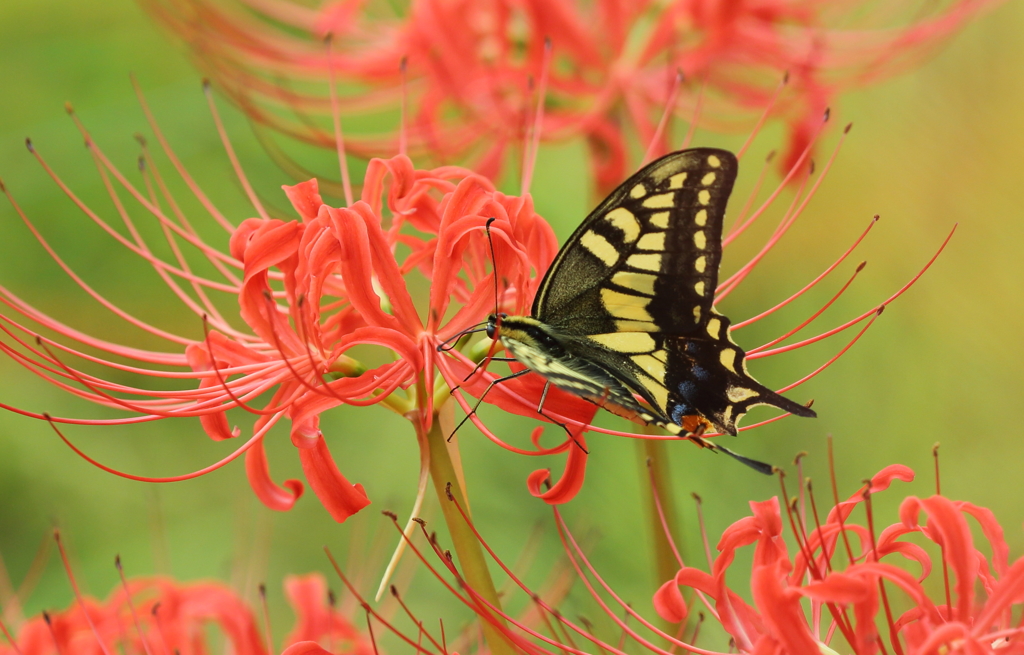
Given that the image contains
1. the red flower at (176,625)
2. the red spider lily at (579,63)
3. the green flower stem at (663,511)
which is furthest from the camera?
the red spider lily at (579,63)

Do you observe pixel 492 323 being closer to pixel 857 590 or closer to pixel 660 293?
pixel 660 293

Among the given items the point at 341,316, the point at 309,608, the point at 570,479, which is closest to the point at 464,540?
the point at 570,479

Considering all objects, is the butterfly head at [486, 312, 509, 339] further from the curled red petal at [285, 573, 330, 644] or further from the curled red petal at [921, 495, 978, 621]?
the curled red petal at [285, 573, 330, 644]

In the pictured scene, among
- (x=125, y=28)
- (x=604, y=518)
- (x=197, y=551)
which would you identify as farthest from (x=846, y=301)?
(x=125, y=28)

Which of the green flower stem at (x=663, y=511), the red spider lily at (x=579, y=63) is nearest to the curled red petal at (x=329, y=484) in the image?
the green flower stem at (x=663, y=511)

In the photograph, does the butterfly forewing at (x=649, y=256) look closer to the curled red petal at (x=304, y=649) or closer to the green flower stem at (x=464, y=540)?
the green flower stem at (x=464, y=540)

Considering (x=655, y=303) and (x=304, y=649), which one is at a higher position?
(x=655, y=303)
